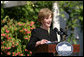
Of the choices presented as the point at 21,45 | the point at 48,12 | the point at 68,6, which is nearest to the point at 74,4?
the point at 68,6

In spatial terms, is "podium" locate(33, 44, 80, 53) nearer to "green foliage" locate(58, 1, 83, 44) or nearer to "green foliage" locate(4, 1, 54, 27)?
"green foliage" locate(4, 1, 54, 27)

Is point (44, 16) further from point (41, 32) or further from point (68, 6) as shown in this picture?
point (68, 6)

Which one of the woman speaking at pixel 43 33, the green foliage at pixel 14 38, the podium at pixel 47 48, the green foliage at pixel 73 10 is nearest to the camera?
the podium at pixel 47 48

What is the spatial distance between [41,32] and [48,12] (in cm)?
20

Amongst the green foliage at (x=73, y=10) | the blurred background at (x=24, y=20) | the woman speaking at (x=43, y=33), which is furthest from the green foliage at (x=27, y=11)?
the woman speaking at (x=43, y=33)

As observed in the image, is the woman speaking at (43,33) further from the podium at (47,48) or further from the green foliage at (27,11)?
the green foliage at (27,11)

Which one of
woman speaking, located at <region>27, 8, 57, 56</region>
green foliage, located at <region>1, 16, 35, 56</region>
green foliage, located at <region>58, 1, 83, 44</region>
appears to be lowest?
green foliage, located at <region>1, 16, 35, 56</region>

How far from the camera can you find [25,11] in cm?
859

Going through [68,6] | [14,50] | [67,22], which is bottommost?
[14,50]

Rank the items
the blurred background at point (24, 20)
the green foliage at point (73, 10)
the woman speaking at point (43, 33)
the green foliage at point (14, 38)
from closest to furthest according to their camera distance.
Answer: the woman speaking at point (43, 33) → the green foliage at point (14, 38) → the blurred background at point (24, 20) → the green foliage at point (73, 10)

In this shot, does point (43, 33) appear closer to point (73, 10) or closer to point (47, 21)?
point (47, 21)

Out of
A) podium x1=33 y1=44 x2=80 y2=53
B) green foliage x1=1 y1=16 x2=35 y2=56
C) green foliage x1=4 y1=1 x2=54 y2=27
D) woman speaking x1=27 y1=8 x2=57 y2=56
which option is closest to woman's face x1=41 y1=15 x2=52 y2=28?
woman speaking x1=27 y1=8 x2=57 y2=56

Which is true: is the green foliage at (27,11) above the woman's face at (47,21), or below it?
below

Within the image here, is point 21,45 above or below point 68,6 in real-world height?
below
